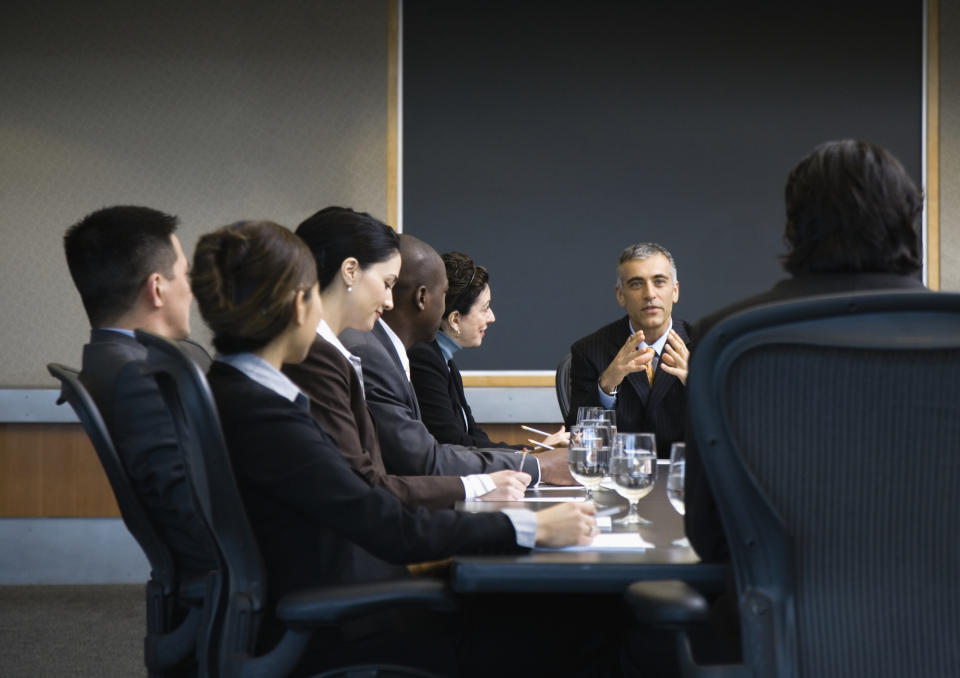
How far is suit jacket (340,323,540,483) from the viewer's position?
2.66 m

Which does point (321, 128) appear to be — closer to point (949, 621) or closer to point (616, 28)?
point (616, 28)

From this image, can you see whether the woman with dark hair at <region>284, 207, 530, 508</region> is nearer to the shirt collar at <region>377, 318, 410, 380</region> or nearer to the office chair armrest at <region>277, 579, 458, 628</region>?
the shirt collar at <region>377, 318, 410, 380</region>

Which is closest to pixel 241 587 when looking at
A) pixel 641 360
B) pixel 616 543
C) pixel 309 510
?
pixel 309 510

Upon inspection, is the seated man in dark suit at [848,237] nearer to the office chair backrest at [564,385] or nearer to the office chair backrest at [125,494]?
the office chair backrest at [125,494]

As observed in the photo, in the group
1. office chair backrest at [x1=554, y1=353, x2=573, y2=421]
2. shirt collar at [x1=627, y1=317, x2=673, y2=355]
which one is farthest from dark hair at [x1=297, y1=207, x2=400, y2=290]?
office chair backrest at [x1=554, y1=353, x2=573, y2=421]

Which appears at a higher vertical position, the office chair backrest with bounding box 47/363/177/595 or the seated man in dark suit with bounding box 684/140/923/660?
the seated man in dark suit with bounding box 684/140/923/660

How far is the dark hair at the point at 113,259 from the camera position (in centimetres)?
250

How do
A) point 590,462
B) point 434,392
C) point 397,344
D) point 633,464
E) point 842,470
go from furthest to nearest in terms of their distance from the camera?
point 434,392, point 397,344, point 590,462, point 633,464, point 842,470

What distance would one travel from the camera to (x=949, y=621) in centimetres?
123

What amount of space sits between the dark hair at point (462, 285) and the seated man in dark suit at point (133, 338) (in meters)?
1.45

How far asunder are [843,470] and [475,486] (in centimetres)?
128

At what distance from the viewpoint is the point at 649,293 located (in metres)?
3.89

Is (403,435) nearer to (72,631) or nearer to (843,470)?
(843,470)

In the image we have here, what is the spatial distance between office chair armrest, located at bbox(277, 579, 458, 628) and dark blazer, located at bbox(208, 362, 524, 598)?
0.47 ft
